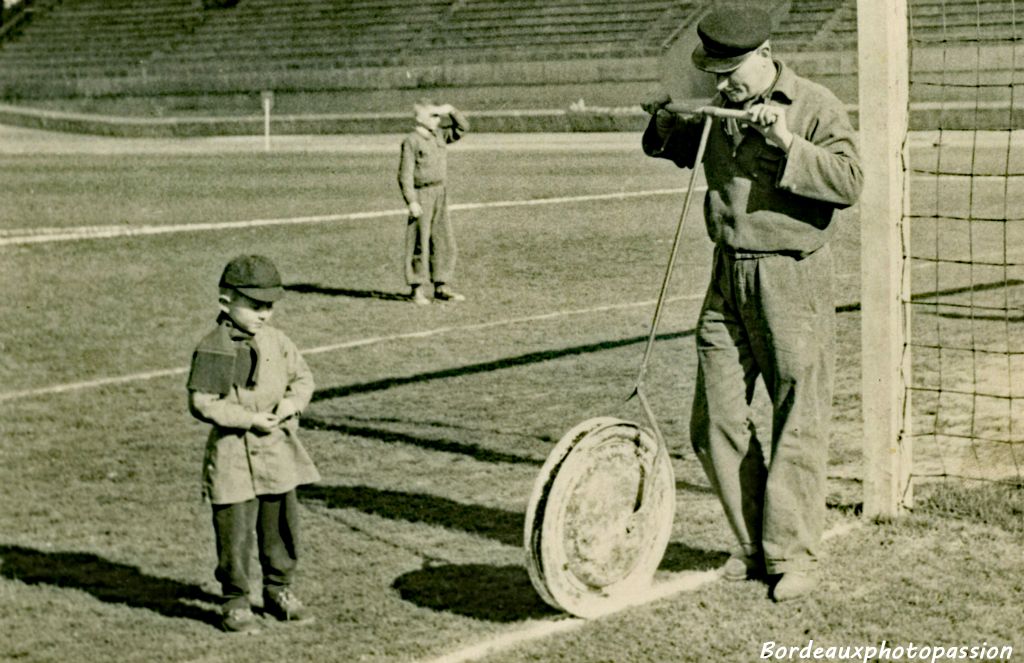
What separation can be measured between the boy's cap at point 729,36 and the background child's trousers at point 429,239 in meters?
8.23

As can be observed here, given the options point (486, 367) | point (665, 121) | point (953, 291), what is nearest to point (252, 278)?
point (665, 121)

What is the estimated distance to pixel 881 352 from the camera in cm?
639

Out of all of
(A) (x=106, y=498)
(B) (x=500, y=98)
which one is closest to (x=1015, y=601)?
(A) (x=106, y=498)

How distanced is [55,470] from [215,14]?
2001 inches

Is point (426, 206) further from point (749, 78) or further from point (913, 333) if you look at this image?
point (749, 78)

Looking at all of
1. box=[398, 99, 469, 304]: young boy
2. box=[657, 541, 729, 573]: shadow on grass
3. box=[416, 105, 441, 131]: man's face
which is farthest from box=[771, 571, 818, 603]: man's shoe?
box=[416, 105, 441, 131]: man's face

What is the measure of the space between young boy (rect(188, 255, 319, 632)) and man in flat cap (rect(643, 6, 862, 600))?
4.86 feet

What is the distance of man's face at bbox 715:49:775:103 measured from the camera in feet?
16.9

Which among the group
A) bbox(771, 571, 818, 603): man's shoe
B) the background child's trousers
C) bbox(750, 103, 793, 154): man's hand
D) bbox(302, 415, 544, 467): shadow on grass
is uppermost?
bbox(750, 103, 793, 154): man's hand

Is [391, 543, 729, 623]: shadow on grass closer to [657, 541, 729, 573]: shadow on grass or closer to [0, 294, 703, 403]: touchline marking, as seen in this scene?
[657, 541, 729, 573]: shadow on grass

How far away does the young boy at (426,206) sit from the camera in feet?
43.4

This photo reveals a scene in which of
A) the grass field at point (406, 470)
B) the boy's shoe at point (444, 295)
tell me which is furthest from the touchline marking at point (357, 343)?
the boy's shoe at point (444, 295)

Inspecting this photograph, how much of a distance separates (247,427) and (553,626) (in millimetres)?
1255

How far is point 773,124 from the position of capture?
16.6ft
